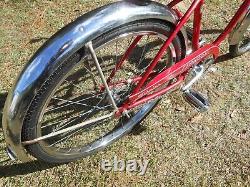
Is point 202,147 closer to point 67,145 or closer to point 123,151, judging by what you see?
point 123,151

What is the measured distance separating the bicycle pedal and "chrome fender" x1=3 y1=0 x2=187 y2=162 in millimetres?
931

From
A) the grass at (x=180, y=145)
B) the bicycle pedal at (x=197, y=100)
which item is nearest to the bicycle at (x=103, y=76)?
the bicycle pedal at (x=197, y=100)

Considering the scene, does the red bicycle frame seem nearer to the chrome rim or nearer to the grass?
the chrome rim

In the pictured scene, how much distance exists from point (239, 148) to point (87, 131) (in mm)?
1217

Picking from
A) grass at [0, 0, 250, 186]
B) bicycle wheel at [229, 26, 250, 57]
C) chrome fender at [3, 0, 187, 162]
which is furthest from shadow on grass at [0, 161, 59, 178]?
bicycle wheel at [229, 26, 250, 57]

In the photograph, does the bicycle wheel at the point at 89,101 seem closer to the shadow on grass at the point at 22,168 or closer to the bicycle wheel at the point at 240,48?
the shadow on grass at the point at 22,168

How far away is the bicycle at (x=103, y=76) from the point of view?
209 cm

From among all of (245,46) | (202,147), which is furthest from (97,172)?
(245,46)

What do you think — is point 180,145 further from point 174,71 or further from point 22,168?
point 22,168

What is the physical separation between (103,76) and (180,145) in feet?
3.42

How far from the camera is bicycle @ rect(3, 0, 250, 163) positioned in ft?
6.86

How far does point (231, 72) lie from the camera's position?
3471mm

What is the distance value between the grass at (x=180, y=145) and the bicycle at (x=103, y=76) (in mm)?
139

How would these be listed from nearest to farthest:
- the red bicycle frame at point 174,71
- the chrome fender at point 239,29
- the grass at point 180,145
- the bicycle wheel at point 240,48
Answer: the red bicycle frame at point 174,71
the grass at point 180,145
the chrome fender at point 239,29
the bicycle wheel at point 240,48
